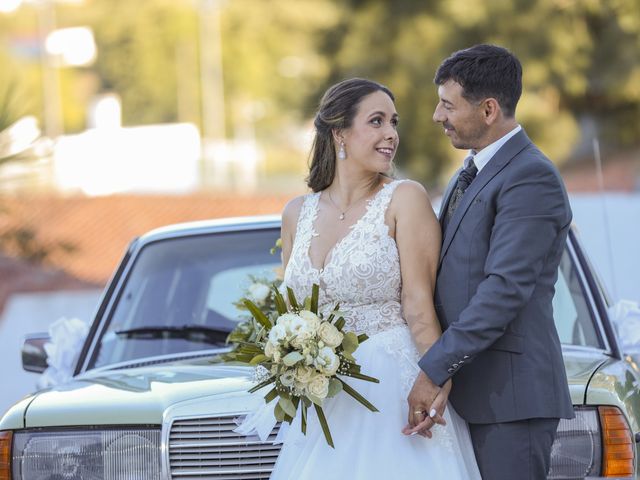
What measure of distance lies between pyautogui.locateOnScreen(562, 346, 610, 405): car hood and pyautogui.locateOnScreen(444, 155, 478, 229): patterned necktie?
0.75 metres

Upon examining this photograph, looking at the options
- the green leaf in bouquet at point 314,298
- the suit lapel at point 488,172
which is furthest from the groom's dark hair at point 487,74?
the green leaf in bouquet at point 314,298

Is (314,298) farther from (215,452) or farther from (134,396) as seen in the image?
(134,396)

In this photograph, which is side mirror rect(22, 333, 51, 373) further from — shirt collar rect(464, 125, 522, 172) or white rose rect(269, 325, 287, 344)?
shirt collar rect(464, 125, 522, 172)

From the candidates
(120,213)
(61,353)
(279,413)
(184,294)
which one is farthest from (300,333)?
(120,213)

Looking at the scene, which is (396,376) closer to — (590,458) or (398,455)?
(398,455)

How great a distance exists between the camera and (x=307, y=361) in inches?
144

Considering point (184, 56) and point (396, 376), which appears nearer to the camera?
point (396, 376)

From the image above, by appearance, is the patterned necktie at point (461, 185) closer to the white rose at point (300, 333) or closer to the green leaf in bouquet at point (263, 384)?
the white rose at point (300, 333)

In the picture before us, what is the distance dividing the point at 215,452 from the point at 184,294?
58.1 inches

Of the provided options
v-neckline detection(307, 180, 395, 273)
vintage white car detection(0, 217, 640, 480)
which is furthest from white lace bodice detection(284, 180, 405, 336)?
vintage white car detection(0, 217, 640, 480)

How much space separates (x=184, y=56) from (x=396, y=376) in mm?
66587

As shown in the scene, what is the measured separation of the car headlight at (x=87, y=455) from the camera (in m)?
4.15

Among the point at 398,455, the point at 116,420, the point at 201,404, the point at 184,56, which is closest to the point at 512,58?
the point at 398,455

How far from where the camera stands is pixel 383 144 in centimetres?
410
